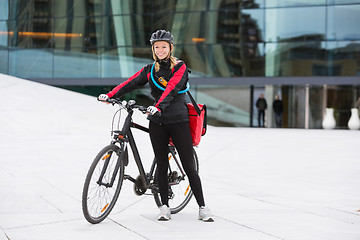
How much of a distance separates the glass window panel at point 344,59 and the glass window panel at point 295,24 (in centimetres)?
107

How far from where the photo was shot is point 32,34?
36031 mm

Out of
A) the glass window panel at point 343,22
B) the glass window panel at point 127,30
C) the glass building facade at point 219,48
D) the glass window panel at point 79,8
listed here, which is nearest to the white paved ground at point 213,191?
the glass building facade at point 219,48

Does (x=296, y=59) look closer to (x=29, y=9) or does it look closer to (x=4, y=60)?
(x=29, y=9)

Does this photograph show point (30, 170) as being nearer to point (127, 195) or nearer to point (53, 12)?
point (127, 195)

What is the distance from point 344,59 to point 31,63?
18.2 m

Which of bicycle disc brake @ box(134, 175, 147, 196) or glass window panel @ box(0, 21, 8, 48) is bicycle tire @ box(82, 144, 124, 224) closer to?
bicycle disc brake @ box(134, 175, 147, 196)

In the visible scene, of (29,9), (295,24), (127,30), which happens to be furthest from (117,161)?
(29,9)

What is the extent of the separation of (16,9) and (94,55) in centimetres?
691

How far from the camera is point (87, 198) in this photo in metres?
5.02

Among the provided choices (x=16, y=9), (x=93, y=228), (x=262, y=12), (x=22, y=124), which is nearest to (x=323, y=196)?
(x=93, y=228)

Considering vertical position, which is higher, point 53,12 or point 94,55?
point 53,12

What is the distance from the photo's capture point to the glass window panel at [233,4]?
3102 centimetres

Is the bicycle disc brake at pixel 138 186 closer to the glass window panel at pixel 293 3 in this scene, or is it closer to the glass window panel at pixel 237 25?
the glass window panel at pixel 237 25

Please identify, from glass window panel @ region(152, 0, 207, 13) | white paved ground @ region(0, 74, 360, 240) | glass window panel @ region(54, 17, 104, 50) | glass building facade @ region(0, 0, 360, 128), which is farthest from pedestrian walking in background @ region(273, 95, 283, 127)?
white paved ground @ region(0, 74, 360, 240)
